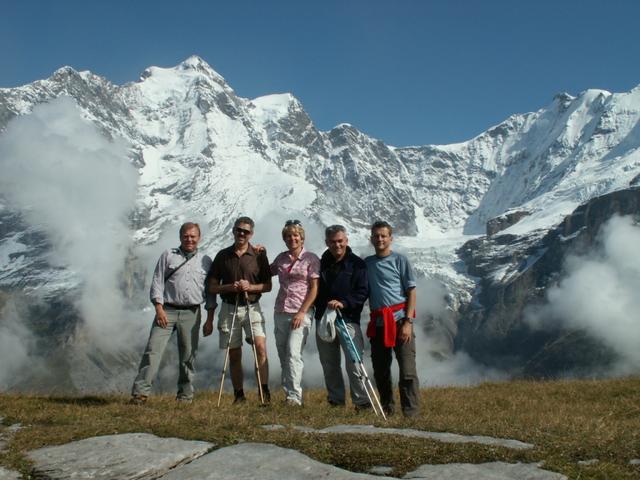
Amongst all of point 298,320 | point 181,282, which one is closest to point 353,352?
point 298,320

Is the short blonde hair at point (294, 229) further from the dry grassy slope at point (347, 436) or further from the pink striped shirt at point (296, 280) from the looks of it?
the dry grassy slope at point (347, 436)

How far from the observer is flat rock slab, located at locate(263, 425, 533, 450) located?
27.3ft

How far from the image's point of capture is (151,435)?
27.0 feet

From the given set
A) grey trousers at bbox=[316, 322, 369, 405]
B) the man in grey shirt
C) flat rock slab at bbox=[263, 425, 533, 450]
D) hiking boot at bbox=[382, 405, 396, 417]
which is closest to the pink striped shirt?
grey trousers at bbox=[316, 322, 369, 405]

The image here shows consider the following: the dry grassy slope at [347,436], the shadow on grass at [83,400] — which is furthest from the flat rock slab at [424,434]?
the shadow on grass at [83,400]

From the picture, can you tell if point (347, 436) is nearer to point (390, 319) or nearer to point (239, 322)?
point (390, 319)

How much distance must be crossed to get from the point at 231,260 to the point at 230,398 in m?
3.75

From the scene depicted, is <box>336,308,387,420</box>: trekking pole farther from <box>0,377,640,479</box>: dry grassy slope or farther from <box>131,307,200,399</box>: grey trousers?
<box>131,307,200,399</box>: grey trousers

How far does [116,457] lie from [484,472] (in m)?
3.70

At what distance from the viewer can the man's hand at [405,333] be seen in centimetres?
1203

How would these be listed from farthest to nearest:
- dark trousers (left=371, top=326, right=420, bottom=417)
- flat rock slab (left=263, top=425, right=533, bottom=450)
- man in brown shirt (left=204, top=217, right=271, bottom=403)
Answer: man in brown shirt (left=204, top=217, right=271, bottom=403), dark trousers (left=371, top=326, right=420, bottom=417), flat rock slab (left=263, top=425, right=533, bottom=450)

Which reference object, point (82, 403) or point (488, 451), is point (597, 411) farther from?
point (82, 403)

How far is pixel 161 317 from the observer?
12.9 metres

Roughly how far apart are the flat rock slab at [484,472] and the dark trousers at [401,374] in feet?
15.7
